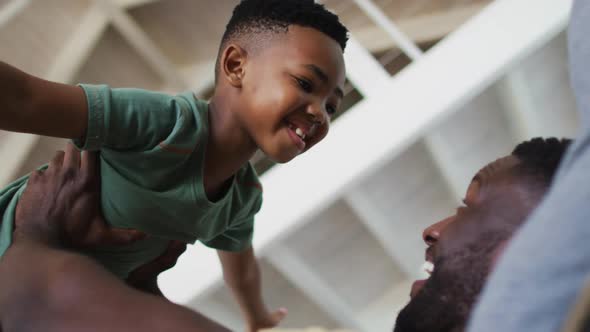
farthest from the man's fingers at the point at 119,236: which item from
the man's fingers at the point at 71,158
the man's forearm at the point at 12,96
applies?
the man's forearm at the point at 12,96

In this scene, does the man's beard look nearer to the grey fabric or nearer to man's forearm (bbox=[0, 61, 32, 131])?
the grey fabric

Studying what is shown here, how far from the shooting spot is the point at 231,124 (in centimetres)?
89

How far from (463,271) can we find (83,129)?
521 mm

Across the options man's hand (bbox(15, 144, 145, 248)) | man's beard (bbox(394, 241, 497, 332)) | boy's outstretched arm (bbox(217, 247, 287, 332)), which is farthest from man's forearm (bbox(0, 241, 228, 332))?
boy's outstretched arm (bbox(217, 247, 287, 332))

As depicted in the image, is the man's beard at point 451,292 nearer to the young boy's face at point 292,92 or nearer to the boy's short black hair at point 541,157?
the boy's short black hair at point 541,157

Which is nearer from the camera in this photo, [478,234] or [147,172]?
[478,234]

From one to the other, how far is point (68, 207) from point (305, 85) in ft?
1.35

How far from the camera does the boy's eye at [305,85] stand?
0.84m

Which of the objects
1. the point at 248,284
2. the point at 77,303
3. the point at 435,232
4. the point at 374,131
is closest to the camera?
the point at 77,303

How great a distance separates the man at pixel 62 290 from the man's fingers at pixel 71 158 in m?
0.06

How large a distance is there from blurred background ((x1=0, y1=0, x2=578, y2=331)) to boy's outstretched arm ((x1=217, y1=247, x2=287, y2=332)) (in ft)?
0.74

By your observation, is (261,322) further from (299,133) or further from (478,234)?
(478,234)

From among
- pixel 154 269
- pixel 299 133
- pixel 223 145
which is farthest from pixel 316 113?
pixel 154 269

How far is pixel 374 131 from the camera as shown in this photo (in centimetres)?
145
